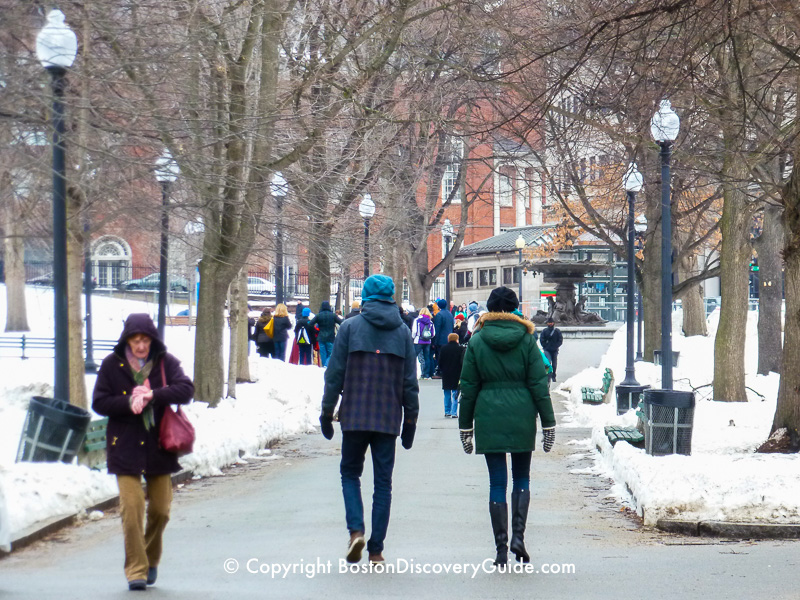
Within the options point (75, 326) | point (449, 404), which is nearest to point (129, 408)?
point (75, 326)

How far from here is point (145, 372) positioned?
6676 millimetres

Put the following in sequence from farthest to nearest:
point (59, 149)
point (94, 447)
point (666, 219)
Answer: point (666, 219)
point (94, 447)
point (59, 149)

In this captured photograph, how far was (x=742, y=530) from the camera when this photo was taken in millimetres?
8859

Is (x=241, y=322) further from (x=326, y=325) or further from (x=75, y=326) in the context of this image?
(x=75, y=326)

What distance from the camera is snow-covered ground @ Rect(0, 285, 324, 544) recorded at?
9250 mm

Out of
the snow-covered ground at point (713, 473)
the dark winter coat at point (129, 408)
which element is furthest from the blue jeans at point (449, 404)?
the dark winter coat at point (129, 408)

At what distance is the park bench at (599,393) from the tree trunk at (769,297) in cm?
584

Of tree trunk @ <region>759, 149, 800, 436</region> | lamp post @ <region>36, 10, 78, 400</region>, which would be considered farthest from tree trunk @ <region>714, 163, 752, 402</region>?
lamp post @ <region>36, 10, 78, 400</region>

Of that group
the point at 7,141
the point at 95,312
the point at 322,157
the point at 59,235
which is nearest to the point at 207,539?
the point at 59,235

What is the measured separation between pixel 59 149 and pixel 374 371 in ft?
15.9

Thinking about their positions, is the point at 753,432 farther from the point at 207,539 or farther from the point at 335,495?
the point at 207,539

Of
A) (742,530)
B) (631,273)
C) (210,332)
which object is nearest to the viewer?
(742,530)

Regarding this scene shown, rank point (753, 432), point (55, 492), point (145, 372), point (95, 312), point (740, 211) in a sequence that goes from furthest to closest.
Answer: point (95, 312) → point (740, 211) → point (753, 432) → point (55, 492) → point (145, 372)

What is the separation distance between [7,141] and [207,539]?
4.48m
